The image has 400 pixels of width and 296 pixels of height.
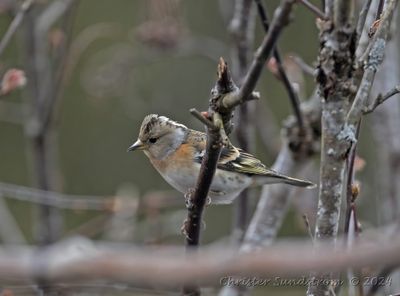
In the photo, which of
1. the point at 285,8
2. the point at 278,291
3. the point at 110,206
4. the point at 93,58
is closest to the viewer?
the point at 285,8

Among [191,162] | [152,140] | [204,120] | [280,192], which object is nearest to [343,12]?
[204,120]

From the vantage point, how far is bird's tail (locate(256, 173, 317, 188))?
2.91 metres

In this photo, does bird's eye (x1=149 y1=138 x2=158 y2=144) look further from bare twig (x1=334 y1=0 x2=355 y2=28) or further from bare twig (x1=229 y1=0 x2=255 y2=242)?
bare twig (x1=334 y1=0 x2=355 y2=28)

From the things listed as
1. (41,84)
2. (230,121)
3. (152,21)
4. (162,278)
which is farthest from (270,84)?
(162,278)

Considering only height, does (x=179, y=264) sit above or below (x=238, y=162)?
below

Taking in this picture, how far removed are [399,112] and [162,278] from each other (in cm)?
313

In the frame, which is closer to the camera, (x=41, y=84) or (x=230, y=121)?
(x=230, y=121)

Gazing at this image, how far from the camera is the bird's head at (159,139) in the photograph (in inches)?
119

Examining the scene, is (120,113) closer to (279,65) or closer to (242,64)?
(242,64)

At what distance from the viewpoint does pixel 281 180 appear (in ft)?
9.80

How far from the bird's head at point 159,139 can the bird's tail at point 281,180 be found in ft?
1.43

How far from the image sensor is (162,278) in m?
0.52

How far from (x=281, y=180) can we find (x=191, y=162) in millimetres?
430

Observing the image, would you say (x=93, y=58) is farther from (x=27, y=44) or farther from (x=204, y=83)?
(x=27, y=44)
